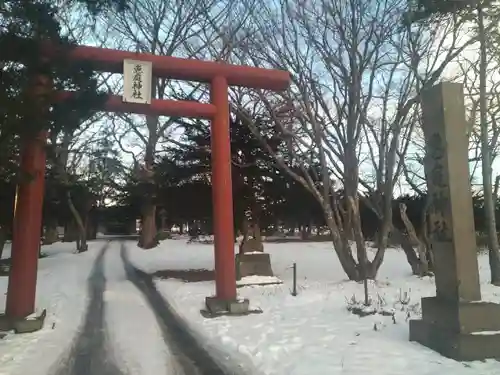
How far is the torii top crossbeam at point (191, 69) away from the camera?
30.8 feet

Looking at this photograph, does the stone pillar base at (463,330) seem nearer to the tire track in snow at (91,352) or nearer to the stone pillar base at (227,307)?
the stone pillar base at (227,307)

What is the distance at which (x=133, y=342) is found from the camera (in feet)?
24.2

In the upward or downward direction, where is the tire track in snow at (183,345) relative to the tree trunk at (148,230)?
downward

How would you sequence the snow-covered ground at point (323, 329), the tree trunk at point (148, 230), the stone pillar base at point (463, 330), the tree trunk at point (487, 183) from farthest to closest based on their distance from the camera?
the tree trunk at point (148, 230) < the tree trunk at point (487, 183) < the stone pillar base at point (463, 330) < the snow-covered ground at point (323, 329)

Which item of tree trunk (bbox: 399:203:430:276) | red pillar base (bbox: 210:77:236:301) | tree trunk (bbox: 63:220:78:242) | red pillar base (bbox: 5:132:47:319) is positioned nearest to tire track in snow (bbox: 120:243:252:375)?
red pillar base (bbox: 210:77:236:301)

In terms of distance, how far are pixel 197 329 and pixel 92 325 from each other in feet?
6.22

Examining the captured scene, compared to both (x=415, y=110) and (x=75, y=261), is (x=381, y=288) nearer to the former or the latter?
(x=415, y=110)

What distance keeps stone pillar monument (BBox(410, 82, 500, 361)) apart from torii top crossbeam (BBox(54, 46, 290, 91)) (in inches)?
160

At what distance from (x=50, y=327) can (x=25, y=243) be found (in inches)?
59.2

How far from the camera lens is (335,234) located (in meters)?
13.2

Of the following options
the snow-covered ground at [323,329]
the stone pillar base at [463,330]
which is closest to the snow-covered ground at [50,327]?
the snow-covered ground at [323,329]

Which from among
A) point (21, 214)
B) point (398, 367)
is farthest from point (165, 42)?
point (398, 367)

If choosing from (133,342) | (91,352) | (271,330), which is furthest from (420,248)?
(91,352)

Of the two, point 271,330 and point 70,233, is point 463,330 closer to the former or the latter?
point 271,330
